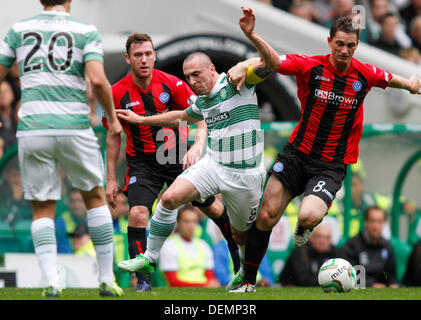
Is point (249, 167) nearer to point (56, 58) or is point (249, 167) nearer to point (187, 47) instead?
point (56, 58)

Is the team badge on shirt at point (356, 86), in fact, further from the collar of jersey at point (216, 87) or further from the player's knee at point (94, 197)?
the player's knee at point (94, 197)

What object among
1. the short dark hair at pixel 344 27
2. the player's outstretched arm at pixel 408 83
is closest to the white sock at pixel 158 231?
the short dark hair at pixel 344 27

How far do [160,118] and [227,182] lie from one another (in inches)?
36.6

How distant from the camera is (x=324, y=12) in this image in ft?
52.7

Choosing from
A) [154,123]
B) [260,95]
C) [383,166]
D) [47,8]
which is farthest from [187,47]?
[47,8]

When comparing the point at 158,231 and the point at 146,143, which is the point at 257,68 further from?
the point at 158,231

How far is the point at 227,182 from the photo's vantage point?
772 cm

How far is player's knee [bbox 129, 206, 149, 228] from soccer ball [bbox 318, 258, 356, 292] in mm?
1727

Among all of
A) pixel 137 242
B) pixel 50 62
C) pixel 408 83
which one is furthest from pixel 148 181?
pixel 408 83

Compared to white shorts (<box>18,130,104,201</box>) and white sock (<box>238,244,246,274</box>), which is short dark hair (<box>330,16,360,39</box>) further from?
white shorts (<box>18,130,104,201</box>)

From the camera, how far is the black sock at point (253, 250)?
8.08 m

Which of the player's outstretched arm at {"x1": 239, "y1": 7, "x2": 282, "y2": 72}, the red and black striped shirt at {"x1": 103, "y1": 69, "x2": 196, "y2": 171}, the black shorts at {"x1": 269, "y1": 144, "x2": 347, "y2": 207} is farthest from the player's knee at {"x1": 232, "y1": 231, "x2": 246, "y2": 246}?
the player's outstretched arm at {"x1": 239, "y1": 7, "x2": 282, "y2": 72}

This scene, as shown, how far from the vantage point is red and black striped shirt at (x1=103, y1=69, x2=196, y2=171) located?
8570mm

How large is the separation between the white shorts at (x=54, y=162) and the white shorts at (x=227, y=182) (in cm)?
127
